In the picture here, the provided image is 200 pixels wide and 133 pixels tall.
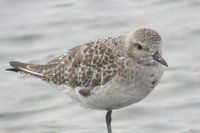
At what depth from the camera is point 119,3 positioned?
1773 centimetres

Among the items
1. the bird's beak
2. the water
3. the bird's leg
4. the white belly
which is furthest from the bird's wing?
the water

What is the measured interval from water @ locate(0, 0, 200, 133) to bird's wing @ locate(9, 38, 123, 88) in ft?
3.78

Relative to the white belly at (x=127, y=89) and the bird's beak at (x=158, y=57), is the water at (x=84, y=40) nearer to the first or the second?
the white belly at (x=127, y=89)

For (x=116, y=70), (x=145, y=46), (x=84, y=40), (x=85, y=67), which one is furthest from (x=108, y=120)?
(x=84, y=40)

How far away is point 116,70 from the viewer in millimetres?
10984

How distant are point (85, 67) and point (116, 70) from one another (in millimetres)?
530

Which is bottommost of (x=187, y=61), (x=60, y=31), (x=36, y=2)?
(x=187, y=61)

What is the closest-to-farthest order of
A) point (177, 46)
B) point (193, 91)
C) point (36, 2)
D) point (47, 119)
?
point (47, 119) < point (193, 91) < point (177, 46) < point (36, 2)

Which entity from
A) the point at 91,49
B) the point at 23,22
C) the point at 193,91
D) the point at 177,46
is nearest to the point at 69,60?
the point at 91,49

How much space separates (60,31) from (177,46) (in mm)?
2427

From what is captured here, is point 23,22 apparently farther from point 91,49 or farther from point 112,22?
point 91,49

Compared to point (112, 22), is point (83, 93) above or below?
below

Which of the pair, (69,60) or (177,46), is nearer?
(69,60)

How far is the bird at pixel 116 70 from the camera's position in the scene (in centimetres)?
1082
